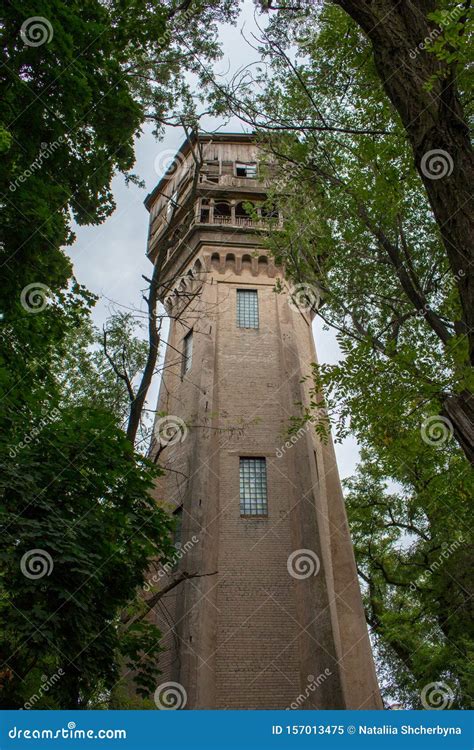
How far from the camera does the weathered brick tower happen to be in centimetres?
1451

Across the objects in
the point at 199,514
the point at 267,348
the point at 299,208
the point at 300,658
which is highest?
the point at 267,348

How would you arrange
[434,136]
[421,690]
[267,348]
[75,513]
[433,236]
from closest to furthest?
[434,136], [75,513], [433,236], [421,690], [267,348]

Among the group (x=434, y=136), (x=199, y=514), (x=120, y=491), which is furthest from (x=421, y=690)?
(x=434, y=136)

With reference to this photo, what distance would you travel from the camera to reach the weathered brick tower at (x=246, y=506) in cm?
1451

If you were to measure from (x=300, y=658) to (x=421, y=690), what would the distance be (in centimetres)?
551

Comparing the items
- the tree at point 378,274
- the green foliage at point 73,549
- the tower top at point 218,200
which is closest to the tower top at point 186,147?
the tower top at point 218,200

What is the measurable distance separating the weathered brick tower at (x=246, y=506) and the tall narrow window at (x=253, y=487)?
0.11ft

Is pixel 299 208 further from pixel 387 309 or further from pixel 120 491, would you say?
pixel 120 491

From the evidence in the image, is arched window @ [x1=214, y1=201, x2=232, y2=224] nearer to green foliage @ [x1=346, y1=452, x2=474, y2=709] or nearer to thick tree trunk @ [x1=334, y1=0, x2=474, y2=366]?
green foliage @ [x1=346, y1=452, x2=474, y2=709]

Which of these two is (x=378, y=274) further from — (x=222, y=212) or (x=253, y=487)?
(x=222, y=212)

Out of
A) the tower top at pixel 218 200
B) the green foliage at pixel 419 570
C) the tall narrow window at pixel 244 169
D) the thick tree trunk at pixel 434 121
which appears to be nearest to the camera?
the thick tree trunk at pixel 434 121

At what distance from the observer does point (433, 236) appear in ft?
43.7

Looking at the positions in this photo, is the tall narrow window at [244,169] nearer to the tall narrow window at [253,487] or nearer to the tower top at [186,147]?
the tower top at [186,147]

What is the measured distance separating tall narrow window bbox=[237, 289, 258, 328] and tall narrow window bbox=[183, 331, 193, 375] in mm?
2019
